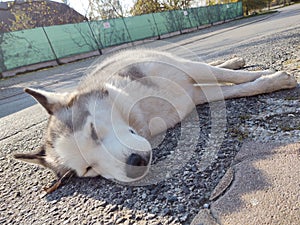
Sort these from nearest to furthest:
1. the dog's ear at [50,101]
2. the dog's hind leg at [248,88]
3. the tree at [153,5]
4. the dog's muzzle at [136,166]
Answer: the dog's muzzle at [136,166] → the dog's ear at [50,101] → the dog's hind leg at [248,88] → the tree at [153,5]

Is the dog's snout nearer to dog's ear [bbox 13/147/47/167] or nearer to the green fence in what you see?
dog's ear [bbox 13/147/47/167]

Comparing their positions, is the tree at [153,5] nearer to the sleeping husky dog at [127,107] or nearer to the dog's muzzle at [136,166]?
the sleeping husky dog at [127,107]

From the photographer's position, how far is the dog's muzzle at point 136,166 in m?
1.49

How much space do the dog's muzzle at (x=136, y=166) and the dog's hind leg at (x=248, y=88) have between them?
3.18 feet

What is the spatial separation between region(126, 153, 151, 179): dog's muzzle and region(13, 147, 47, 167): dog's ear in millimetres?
733

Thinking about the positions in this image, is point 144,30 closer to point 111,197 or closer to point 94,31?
point 94,31

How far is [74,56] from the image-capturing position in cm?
1486

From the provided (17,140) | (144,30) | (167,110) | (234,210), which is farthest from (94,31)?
(234,210)

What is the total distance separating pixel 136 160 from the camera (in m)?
1.50

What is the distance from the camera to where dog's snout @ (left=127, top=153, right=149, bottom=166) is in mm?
1498

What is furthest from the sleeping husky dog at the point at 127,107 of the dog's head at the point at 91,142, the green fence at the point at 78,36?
the green fence at the point at 78,36

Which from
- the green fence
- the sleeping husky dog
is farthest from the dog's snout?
the green fence

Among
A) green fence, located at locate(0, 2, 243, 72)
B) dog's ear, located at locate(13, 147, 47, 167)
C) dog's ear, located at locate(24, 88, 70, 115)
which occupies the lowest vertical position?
dog's ear, located at locate(13, 147, 47, 167)

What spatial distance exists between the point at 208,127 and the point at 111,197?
2.99 ft
